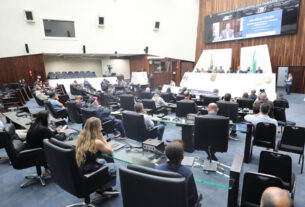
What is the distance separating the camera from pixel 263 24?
12.8m

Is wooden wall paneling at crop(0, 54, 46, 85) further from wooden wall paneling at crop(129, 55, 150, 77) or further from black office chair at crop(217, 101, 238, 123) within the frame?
black office chair at crop(217, 101, 238, 123)

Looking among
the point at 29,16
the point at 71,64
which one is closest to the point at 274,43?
the point at 29,16

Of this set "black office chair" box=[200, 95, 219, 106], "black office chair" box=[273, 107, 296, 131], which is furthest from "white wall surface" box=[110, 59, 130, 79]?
"black office chair" box=[273, 107, 296, 131]

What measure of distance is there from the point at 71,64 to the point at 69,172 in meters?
→ 18.8

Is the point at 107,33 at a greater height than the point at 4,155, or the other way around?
the point at 107,33

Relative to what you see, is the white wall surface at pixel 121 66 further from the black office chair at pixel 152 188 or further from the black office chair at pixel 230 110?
the black office chair at pixel 152 188

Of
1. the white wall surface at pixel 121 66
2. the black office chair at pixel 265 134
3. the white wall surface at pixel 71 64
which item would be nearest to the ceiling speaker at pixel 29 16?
the white wall surface at pixel 71 64

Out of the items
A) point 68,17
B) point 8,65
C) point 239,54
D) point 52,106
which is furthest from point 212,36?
point 8,65

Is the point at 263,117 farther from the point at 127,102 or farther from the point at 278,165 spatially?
the point at 127,102

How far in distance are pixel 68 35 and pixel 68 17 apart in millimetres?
1269

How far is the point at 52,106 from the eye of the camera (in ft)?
19.2

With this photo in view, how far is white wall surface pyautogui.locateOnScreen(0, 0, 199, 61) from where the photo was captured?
1270 cm

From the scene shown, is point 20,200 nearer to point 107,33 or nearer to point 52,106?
point 52,106

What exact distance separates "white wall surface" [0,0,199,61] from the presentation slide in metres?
4.83
